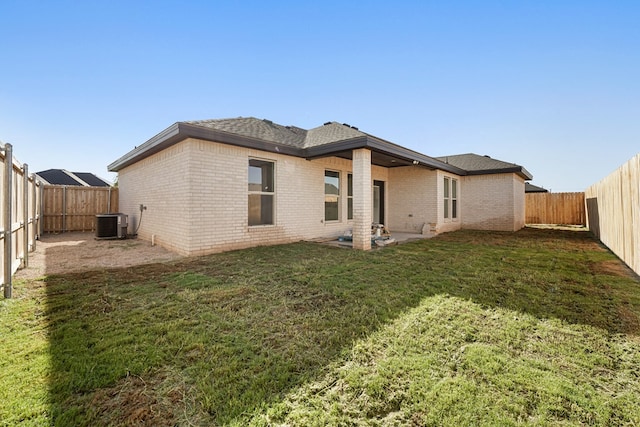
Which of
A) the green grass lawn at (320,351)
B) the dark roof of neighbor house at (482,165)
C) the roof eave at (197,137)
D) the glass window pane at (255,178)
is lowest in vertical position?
the green grass lawn at (320,351)

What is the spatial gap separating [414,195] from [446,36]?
5769 mm

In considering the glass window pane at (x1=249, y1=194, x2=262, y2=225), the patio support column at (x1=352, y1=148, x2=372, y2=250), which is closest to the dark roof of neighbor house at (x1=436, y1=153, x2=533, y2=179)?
the patio support column at (x1=352, y1=148, x2=372, y2=250)

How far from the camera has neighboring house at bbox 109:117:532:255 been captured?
6.24 meters

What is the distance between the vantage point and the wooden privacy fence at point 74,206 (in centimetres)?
1059

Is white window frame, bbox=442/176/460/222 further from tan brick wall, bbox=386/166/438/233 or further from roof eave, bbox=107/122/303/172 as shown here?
roof eave, bbox=107/122/303/172

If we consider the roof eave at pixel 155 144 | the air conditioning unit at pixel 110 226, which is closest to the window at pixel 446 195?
the roof eave at pixel 155 144

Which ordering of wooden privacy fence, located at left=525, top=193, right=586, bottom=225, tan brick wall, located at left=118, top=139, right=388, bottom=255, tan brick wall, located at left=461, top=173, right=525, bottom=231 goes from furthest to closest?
wooden privacy fence, located at left=525, top=193, right=586, bottom=225
tan brick wall, located at left=461, top=173, right=525, bottom=231
tan brick wall, located at left=118, top=139, right=388, bottom=255

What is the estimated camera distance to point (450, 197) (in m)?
12.4

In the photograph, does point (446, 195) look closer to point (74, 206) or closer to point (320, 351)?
point (320, 351)

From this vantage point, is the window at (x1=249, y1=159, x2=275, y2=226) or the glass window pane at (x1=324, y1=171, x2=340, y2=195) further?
the glass window pane at (x1=324, y1=171, x2=340, y2=195)

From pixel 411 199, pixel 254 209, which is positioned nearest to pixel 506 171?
pixel 411 199

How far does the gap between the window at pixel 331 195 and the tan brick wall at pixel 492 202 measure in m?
7.68

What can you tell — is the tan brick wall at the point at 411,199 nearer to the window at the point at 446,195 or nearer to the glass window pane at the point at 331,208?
the window at the point at 446,195

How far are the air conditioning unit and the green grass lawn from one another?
17.2ft
